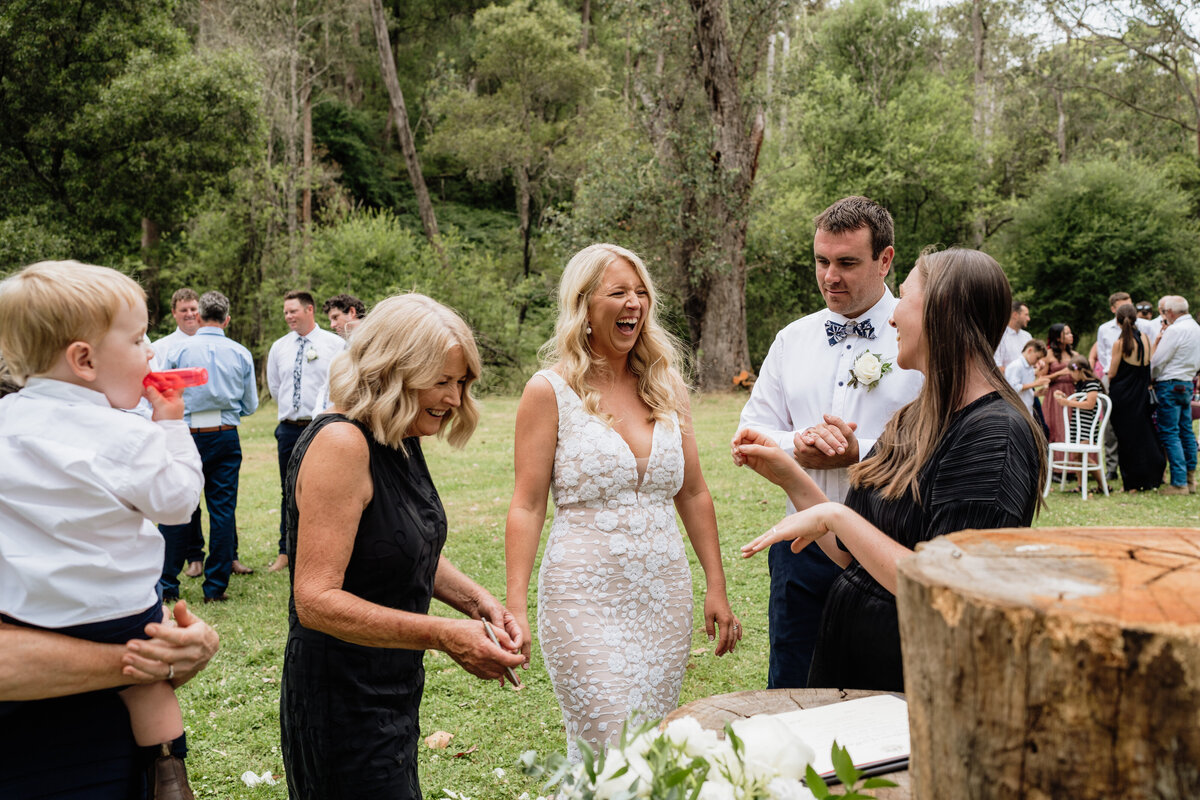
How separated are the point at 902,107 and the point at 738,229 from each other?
15.0m

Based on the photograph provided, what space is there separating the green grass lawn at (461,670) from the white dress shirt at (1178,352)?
64.0 inches

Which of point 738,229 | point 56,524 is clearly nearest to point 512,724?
point 56,524

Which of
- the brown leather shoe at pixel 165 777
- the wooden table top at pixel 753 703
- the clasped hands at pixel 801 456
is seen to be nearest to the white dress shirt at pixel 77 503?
the brown leather shoe at pixel 165 777

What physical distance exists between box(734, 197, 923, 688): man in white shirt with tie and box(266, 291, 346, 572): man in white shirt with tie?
5.48 m

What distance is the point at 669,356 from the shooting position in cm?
332

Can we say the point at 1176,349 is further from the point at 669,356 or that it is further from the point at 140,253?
the point at 140,253

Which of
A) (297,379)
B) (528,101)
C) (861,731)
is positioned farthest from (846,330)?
(528,101)

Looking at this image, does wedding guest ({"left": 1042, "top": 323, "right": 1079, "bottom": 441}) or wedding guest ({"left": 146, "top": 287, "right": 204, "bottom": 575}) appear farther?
wedding guest ({"left": 1042, "top": 323, "right": 1079, "bottom": 441})

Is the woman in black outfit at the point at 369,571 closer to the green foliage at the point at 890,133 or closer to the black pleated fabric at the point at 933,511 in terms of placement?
the black pleated fabric at the point at 933,511

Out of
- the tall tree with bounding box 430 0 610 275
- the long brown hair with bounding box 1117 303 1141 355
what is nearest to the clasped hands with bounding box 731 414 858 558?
the long brown hair with bounding box 1117 303 1141 355

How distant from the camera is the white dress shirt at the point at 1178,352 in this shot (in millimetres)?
10328

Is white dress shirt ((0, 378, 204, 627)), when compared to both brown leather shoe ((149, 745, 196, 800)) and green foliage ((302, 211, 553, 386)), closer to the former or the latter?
brown leather shoe ((149, 745, 196, 800))

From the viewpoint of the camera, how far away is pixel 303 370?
8.07 metres

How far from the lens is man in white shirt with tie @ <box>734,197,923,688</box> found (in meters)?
3.31
